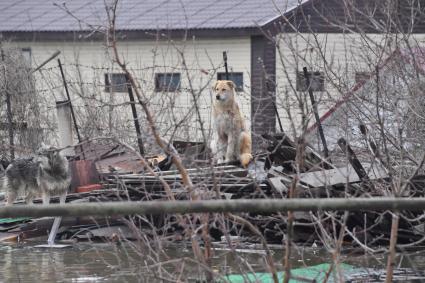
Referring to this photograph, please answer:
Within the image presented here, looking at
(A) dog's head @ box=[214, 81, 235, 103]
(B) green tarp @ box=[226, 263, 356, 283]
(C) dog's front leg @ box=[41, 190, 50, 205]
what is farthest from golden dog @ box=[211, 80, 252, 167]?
(B) green tarp @ box=[226, 263, 356, 283]

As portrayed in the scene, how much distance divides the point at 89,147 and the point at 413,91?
7.26m

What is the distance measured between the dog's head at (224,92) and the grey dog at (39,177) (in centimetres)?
301

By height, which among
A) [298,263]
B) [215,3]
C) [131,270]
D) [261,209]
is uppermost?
[215,3]

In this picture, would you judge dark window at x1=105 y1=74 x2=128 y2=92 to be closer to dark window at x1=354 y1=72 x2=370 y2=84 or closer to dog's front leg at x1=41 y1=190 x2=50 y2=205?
dog's front leg at x1=41 y1=190 x2=50 y2=205

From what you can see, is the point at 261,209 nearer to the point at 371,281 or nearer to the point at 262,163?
the point at 371,281

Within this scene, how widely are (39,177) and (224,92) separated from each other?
3.60 meters

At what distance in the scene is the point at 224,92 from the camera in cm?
1402

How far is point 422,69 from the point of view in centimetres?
1040

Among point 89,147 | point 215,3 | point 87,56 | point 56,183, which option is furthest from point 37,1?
point 56,183

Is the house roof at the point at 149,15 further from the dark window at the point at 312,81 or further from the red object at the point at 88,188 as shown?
the dark window at the point at 312,81

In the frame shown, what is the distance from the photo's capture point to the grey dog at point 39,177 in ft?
41.0

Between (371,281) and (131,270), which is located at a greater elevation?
(131,270)

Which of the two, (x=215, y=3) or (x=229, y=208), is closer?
(x=229, y=208)

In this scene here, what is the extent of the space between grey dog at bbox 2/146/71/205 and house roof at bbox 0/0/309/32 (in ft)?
43.0
